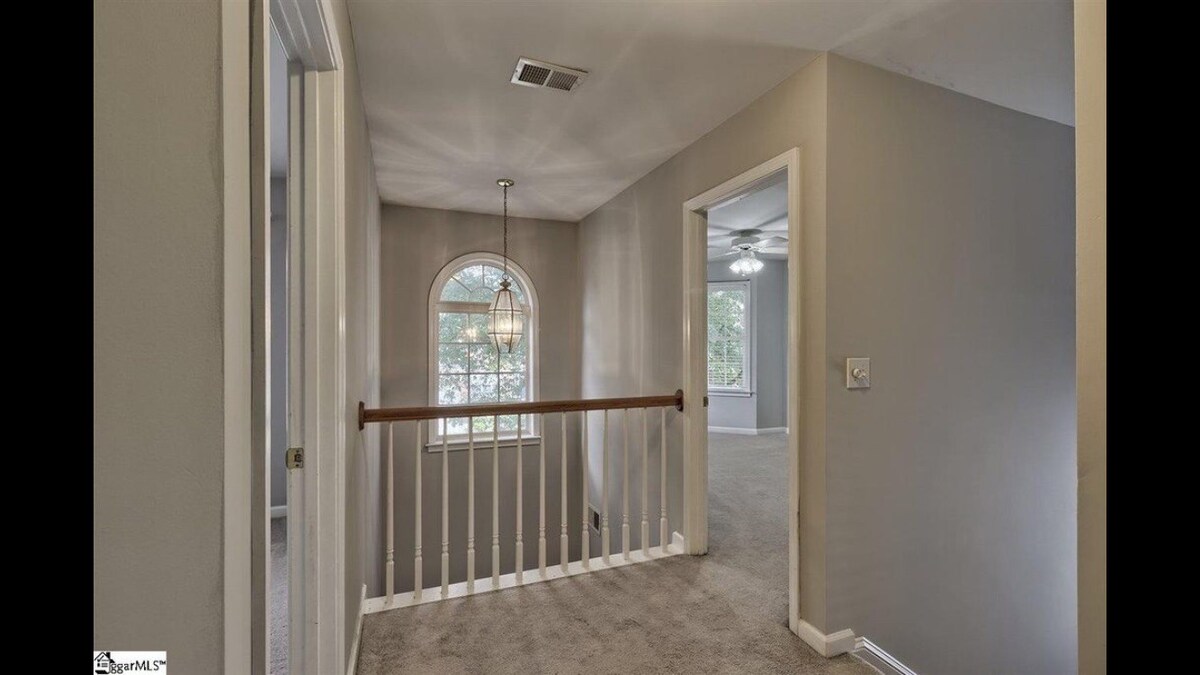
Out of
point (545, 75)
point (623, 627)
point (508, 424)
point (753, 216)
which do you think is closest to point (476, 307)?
point (508, 424)

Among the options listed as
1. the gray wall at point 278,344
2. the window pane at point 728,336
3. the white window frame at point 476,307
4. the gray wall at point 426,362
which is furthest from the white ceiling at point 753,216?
the gray wall at point 278,344

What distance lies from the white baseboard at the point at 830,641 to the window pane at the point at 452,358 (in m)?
3.56

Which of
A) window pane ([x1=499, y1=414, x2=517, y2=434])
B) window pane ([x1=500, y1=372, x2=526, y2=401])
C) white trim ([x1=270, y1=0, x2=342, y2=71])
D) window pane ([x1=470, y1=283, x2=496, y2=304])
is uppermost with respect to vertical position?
white trim ([x1=270, y1=0, x2=342, y2=71])

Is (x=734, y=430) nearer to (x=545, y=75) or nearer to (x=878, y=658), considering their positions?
(x=878, y=658)

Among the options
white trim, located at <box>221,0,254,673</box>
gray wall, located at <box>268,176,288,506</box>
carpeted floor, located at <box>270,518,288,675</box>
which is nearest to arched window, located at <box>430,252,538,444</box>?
gray wall, located at <box>268,176,288,506</box>

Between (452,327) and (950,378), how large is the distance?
3825 millimetres

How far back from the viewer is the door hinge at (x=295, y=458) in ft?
4.35

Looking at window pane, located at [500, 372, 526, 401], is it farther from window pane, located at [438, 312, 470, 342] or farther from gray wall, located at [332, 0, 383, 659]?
gray wall, located at [332, 0, 383, 659]

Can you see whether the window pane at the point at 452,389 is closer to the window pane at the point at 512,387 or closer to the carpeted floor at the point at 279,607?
the window pane at the point at 512,387

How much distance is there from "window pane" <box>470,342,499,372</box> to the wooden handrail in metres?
2.26

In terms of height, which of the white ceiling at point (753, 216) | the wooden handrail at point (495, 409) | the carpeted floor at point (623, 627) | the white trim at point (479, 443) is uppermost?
the white ceiling at point (753, 216)

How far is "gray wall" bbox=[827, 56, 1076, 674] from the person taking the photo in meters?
1.95
